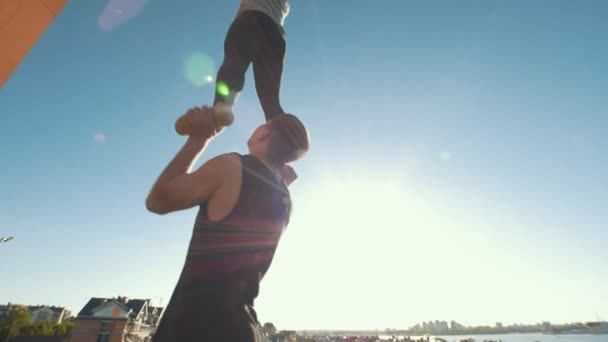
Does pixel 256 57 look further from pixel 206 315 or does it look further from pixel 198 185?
pixel 206 315

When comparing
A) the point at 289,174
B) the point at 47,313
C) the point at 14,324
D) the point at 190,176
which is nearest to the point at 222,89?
the point at 190,176

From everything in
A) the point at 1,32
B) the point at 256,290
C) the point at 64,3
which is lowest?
the point at 256,290

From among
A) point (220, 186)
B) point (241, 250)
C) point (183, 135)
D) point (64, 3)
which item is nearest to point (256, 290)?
point (241, 250)

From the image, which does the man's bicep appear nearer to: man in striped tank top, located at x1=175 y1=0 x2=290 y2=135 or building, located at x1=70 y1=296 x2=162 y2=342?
man in striped tank top, located at x1=175 y1=0 x2=290 y2=135

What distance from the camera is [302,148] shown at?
5.40 feet

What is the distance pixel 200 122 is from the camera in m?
1.22

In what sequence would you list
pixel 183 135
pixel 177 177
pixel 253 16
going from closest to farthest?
pixel 177 177
pixel 183 135
pixel 253 16

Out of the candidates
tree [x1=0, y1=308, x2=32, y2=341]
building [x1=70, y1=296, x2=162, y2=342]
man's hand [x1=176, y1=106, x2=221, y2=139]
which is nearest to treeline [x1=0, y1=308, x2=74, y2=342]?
tree [x1=0, y1=308, x2=32, y2=341]

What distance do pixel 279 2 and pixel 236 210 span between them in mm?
1676

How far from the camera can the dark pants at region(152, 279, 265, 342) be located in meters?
0.97

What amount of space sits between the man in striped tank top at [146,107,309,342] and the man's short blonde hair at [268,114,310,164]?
0.58 ft

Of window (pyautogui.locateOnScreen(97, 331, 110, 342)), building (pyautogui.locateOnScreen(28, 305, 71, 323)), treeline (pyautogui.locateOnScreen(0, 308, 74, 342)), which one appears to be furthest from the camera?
building (pyautogui.locateOnScreen(28, 305, 71, 323))

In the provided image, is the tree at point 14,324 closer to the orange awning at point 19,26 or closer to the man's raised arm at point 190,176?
the orange awning at point 19,26

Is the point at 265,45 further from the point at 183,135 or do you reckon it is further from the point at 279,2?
the point at 183,135
